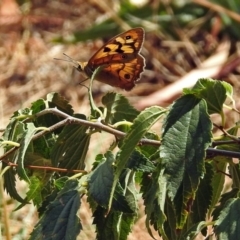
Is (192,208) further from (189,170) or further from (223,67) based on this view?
(223,67)

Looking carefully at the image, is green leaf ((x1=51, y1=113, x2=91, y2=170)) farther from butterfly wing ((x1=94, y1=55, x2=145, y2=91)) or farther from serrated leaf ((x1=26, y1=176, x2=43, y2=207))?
butterfly wing ((x1=94, y1=55, x2=145, y2=91))

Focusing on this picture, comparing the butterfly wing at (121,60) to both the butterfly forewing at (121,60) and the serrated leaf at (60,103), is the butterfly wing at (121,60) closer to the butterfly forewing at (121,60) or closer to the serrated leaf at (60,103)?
the butterfly forewing at (121,60)

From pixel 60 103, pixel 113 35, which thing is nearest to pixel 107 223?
pixel 60 103

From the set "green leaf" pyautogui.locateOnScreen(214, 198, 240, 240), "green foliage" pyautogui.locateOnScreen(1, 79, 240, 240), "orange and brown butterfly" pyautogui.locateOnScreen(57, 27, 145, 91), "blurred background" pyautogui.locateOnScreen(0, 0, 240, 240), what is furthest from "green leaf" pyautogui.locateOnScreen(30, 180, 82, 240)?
"blurred background" pyautogui.locateOnScreen(0, 0, 240, 240)

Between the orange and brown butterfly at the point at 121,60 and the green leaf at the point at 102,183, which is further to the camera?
Result: the orange and brown butterfly at the point at 121,60

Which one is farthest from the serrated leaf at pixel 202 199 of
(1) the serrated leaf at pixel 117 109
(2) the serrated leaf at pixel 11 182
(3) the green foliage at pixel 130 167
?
(2) the serrated leaf at pixel 11 182
